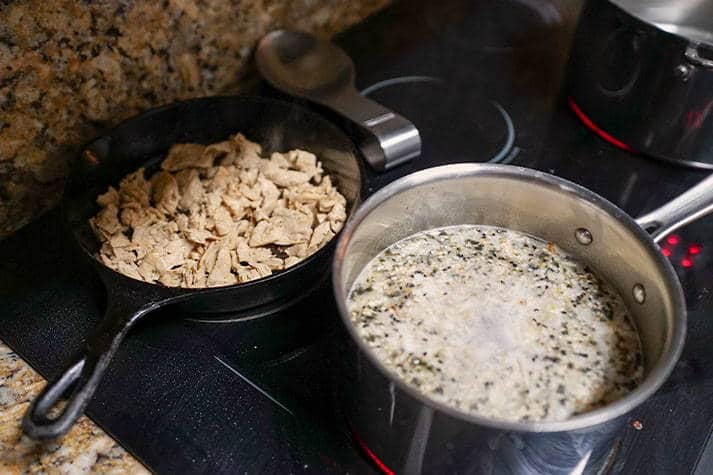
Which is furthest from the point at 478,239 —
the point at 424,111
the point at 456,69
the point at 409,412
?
the point at 456,69

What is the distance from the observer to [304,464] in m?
0.60

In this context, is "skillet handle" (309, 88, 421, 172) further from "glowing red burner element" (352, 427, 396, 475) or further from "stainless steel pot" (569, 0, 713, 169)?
"glowing red burner element" (352, 427, 396, 475)

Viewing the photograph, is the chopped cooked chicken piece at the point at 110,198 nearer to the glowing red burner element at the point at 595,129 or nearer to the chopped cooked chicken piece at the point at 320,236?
the chopped cooked chicken piece at the point at 320,236

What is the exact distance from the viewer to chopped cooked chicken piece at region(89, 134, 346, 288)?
73 centimetres

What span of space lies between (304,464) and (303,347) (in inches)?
5.0

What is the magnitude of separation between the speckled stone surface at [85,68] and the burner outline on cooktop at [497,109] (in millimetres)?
191

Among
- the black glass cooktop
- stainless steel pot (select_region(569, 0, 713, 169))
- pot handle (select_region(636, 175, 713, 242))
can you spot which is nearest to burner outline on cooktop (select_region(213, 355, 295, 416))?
the black glass cooktop

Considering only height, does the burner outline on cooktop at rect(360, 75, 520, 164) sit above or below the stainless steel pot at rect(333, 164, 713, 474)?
below

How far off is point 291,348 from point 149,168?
31 centimetres

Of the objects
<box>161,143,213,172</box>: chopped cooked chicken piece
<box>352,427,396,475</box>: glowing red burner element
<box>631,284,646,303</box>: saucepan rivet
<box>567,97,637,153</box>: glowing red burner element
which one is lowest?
<box>352,427,396,475</box>: glowing red burner element

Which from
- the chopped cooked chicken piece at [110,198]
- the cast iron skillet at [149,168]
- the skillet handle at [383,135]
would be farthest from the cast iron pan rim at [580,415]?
the chopped cooked chicken piece at [110,198]

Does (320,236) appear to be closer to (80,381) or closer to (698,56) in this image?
(80,381)

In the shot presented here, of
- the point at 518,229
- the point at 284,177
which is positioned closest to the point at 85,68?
the point at 284,177

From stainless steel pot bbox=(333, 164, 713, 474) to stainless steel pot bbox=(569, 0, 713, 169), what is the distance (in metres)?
0.19
